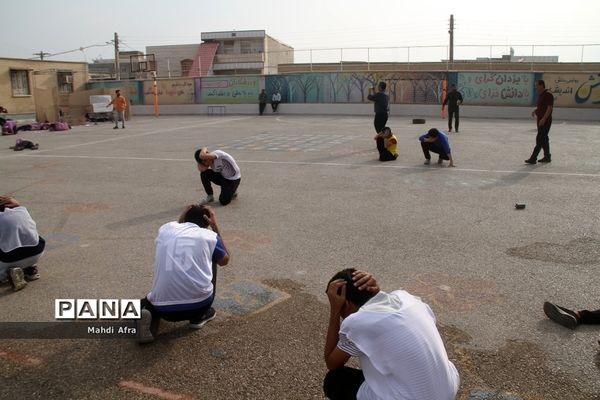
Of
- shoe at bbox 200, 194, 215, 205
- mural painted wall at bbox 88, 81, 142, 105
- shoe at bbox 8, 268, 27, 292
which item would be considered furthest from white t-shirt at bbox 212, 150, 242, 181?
mural painted wall at bbox 88, 81, 142, 105

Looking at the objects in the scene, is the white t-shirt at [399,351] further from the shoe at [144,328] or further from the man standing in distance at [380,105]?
the man standing in distance at [380,105]

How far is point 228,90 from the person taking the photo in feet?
112

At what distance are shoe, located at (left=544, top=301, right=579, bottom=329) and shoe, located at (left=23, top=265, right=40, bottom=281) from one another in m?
4.84

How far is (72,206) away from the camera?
856cm

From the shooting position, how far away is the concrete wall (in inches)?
1017

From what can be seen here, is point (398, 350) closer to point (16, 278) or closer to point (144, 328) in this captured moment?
point (144, 328)

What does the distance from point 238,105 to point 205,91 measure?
3.02 m

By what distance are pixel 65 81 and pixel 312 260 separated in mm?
34762

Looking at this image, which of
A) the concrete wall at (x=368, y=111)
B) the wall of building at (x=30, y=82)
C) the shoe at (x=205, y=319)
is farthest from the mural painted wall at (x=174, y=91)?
the shoe at (x=205, y=319)

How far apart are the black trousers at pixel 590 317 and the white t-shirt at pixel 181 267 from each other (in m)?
2.96

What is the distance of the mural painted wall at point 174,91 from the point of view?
1378 inches

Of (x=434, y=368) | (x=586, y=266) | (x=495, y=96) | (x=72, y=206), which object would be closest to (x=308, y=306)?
(x=434, y=368)

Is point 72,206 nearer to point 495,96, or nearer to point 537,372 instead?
point 537,372

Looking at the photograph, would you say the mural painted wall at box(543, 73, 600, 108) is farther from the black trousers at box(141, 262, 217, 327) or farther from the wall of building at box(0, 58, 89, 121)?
the black trousers at box(141, 262, 217, 327)
